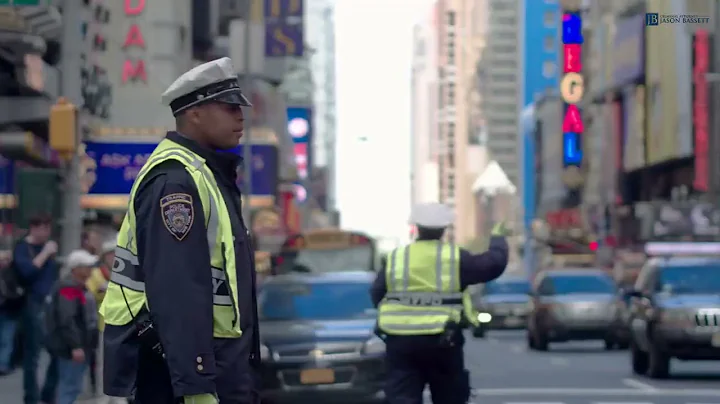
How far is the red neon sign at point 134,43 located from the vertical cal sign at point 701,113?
72.1 feet

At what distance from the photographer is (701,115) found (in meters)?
67.4

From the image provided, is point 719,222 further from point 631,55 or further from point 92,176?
point 92,176

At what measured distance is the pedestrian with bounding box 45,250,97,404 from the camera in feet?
50.3

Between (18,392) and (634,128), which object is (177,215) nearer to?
(18,392)

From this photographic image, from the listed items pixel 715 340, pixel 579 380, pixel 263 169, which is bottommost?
pixel 579 380

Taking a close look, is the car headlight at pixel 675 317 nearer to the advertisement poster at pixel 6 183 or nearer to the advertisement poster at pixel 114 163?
the advertisement poster at pixel 114 163

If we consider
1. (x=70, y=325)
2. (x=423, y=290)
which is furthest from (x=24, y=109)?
(x=423, y=290)

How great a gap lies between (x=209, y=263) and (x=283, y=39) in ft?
198

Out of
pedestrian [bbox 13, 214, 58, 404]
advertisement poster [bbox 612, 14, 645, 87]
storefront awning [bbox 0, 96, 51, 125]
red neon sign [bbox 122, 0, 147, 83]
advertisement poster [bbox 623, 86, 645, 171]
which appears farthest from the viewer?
advertisement poster [bbox 623, 86, 645, 171]

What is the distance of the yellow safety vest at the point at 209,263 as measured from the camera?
5.62 m

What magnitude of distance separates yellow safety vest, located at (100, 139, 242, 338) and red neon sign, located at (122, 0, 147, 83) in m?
47.6

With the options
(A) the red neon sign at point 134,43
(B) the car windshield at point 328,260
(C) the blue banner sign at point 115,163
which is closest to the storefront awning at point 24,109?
(C) the blue banner sign at point 115,163

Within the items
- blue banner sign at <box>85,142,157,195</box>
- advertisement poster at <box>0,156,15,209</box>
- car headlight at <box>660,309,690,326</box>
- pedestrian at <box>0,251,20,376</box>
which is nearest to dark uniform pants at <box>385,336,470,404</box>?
pedestrian at <box>0,251,20,376</box>

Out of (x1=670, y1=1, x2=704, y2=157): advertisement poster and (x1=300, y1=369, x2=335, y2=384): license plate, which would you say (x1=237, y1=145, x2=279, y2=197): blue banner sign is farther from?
(x1=300, y1=369, x2=335, y2=384): license plate
